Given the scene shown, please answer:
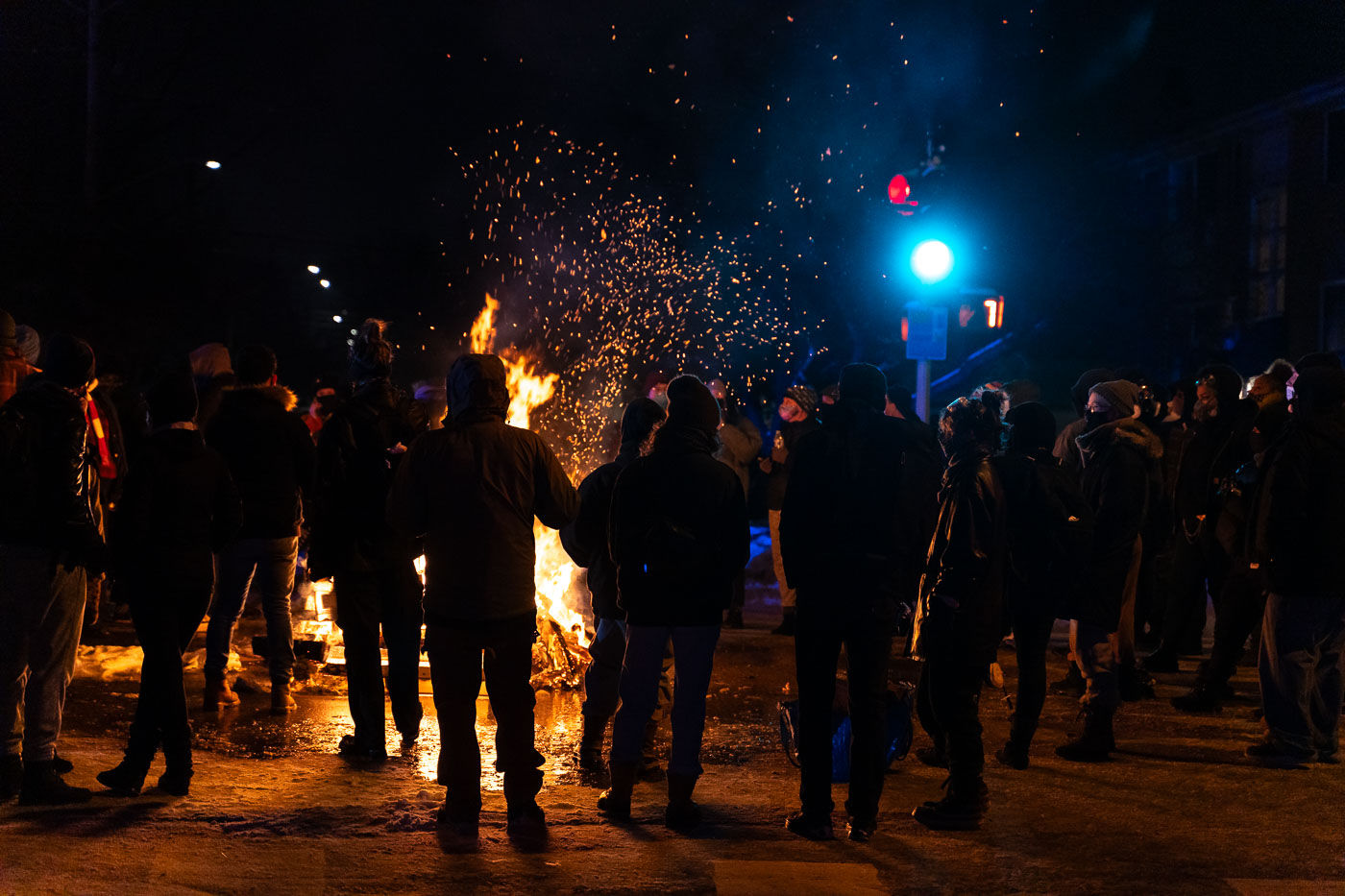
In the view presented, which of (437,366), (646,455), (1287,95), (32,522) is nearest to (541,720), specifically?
(646,455)

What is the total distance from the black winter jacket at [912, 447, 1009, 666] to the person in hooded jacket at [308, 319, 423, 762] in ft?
8.68

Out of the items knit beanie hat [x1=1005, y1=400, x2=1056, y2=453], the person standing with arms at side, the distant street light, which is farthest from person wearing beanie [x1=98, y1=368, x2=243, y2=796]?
the distant street light

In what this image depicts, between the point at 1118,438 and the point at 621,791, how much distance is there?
11.9 ft

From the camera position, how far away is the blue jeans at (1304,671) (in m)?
6.61

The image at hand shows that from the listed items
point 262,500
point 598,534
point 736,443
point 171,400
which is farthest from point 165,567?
point 736,443

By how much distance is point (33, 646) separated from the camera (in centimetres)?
536

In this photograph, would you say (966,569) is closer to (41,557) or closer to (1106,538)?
(1106,538)

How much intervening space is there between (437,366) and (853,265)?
17.9 metres

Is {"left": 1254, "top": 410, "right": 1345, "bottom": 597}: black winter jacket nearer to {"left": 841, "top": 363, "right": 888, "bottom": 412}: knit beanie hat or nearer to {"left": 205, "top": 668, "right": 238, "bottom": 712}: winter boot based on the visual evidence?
{"left": 841, "top": 363, "right": 888, "bottom": 412}: knit beanie hat

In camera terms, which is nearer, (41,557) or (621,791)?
(41,557)

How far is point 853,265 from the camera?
3086cm

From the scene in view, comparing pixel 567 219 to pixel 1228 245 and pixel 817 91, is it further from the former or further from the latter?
pixel 1228 245

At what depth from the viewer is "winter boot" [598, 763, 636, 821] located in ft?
17.9

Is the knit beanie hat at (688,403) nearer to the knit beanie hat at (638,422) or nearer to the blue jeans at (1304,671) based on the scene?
the knit beanie hat at (638,422)
